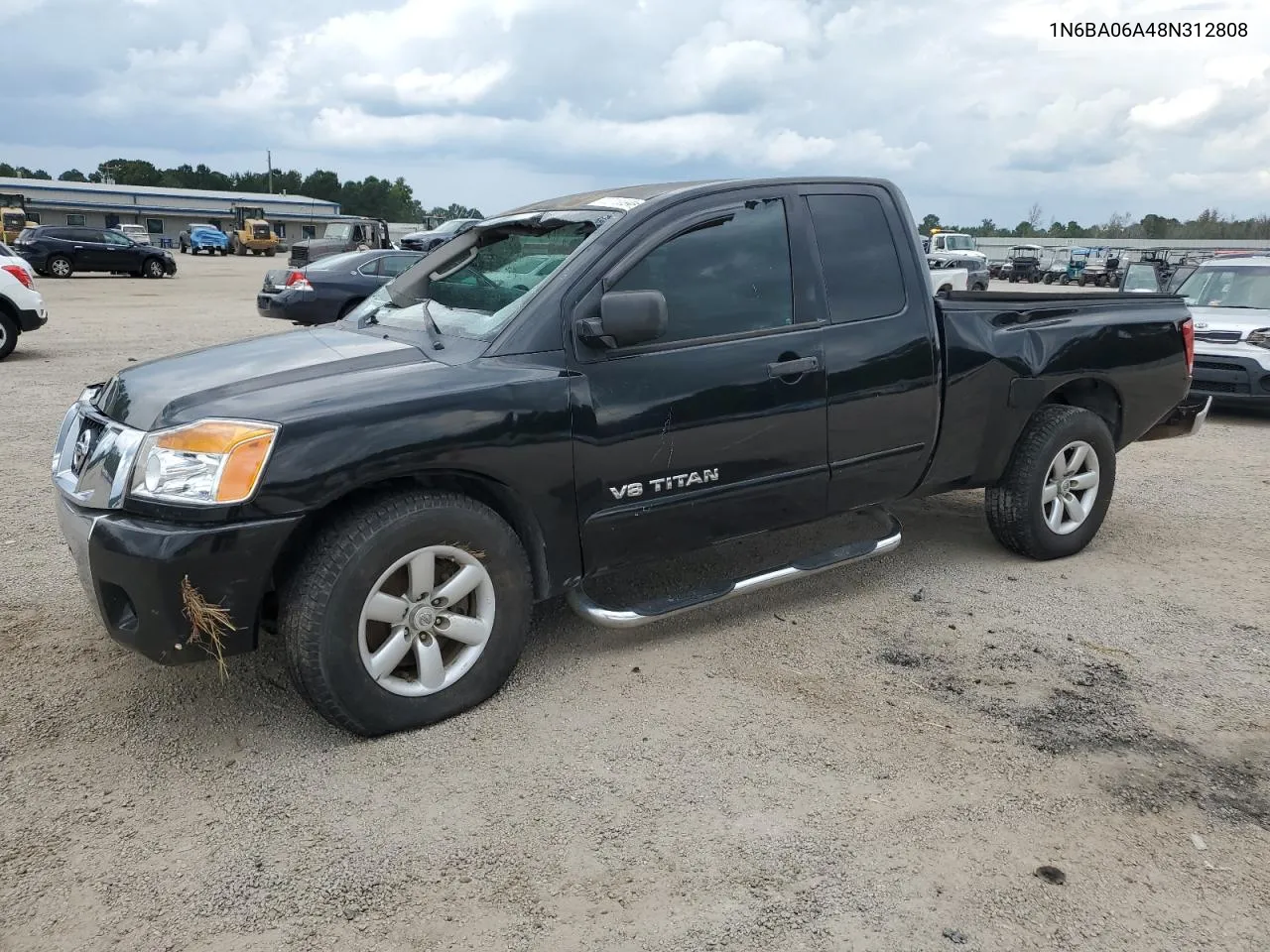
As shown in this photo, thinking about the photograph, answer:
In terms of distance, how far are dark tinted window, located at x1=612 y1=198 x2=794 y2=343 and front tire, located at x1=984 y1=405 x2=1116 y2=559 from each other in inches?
64.7

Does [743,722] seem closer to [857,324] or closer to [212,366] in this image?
[857,324]

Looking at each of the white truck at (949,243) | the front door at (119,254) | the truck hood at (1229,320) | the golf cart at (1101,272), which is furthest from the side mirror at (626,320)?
the golf cart at (1101,272)

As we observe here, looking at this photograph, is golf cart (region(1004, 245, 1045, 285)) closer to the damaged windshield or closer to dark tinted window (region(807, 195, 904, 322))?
dark tinted window (region(807, 195, 904, 322))

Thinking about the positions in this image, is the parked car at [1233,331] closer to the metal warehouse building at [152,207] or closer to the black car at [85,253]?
the black car at [85,253]

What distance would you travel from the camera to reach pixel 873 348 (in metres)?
4.14

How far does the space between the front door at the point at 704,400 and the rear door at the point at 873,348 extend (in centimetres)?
13

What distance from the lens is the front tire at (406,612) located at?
3012mm

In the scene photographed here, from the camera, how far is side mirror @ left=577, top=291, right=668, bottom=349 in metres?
3.35

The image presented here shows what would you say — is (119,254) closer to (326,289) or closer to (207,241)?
(326,289)

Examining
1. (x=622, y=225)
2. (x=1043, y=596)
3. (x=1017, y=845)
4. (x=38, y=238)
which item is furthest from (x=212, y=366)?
(x=38, y=238)

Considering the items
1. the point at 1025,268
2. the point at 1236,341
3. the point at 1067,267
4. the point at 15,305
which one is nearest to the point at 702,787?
the point at 1236,341

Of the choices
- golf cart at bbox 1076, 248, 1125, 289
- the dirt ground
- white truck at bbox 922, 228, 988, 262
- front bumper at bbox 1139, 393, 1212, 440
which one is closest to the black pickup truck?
the dirt ground

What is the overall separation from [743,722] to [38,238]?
3215cm

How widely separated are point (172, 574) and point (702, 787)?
167 cm
